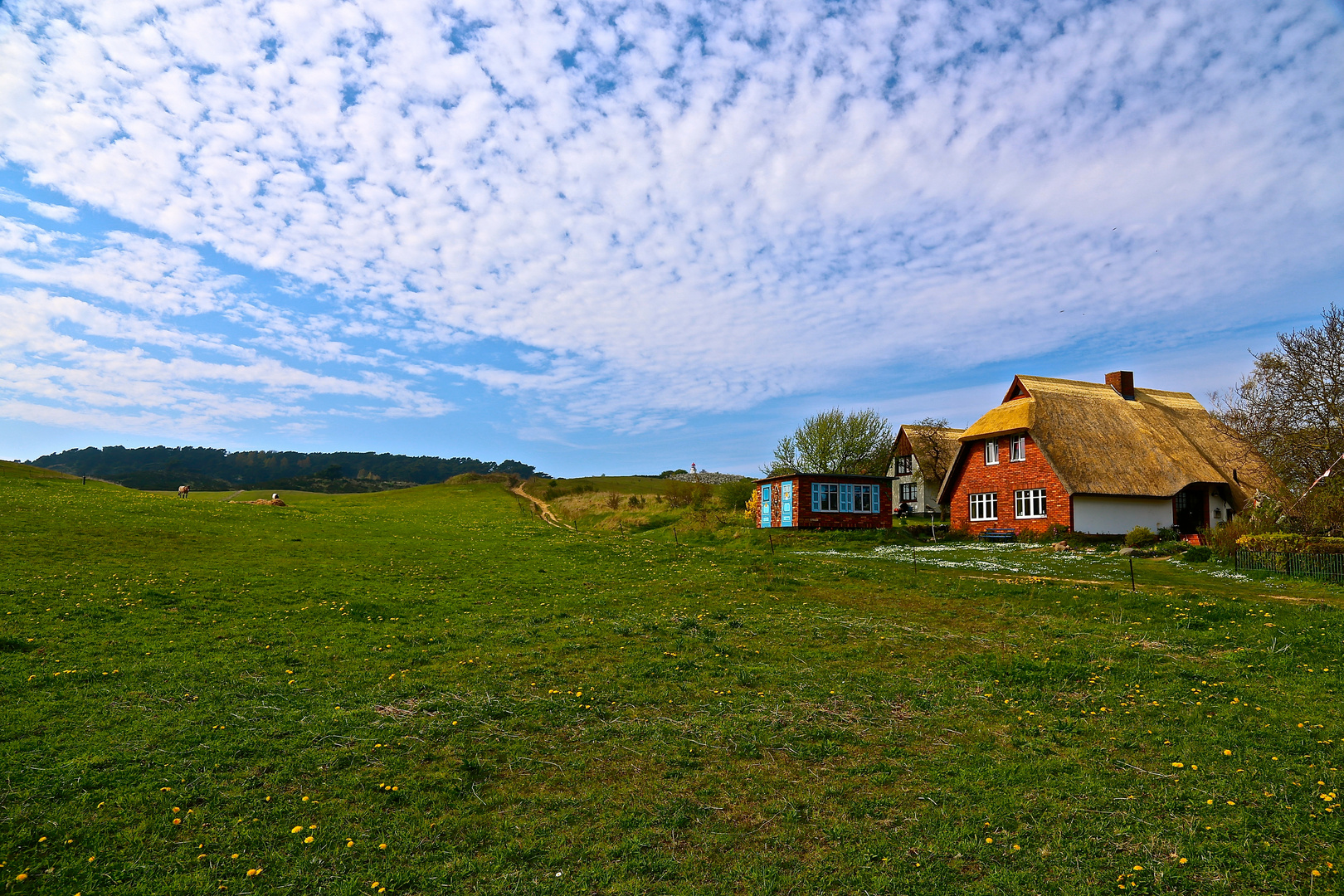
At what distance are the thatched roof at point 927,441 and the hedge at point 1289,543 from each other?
34.8m

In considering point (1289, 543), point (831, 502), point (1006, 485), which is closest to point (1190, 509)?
point (1006, 485)

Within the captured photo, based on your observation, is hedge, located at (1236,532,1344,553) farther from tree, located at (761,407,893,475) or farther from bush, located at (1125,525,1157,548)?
tree, located at (761,407,893,475)

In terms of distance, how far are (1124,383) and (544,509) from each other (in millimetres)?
52449

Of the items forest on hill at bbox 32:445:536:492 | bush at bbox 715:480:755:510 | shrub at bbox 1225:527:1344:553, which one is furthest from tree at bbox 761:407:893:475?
forest on hill at bbox 32:445:536:492

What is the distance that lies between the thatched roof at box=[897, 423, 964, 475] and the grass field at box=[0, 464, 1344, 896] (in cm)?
4383

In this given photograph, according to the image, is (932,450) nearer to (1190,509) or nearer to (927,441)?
(927,441)

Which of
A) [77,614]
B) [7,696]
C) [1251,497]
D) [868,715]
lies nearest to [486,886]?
[868,715]

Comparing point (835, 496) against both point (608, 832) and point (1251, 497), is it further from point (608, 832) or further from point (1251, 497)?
point (608, 832)

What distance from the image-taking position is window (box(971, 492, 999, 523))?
47531mm

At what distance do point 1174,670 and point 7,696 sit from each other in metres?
18.2

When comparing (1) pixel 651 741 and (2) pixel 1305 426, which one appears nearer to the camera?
(1) pixel 651 741

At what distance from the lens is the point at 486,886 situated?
5980mm

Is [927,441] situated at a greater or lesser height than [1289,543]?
greater

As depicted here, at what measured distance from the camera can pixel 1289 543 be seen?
1016 inches
